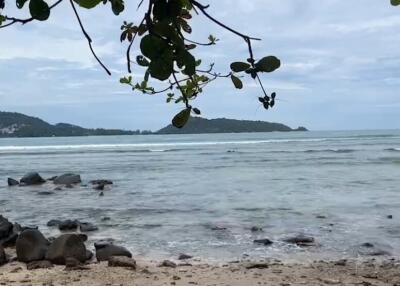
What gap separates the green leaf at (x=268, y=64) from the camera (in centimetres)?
139

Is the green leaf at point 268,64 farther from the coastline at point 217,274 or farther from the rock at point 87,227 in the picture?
the rock at point 87,227

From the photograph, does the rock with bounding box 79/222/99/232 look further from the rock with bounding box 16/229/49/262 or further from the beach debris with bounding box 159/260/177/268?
the beach debris with bounding box 159/260/177/268

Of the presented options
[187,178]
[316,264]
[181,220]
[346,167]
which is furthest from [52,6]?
[346,167]

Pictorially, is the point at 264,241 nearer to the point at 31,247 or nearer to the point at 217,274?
the point at 217,274

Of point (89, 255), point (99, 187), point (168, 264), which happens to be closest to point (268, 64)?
point (168, 264)

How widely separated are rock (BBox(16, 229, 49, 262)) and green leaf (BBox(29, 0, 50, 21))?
852 centimetres

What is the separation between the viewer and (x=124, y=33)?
2.02 metres

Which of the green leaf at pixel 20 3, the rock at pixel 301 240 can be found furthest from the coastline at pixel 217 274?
the green leaf at pixel 20 3

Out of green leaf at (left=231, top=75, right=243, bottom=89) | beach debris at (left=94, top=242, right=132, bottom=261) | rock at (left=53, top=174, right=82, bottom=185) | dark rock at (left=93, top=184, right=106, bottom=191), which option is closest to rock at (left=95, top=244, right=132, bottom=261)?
beach debris at (left=94, top=242, right=132, bottom=261)

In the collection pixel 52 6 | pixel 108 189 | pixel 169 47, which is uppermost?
pixel 52 6

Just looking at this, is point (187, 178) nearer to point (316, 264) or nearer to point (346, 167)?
point (346, 167)

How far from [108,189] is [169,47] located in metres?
21.9

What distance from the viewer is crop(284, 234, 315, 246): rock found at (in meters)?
10.6

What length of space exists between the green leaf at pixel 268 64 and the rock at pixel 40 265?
804 cm
